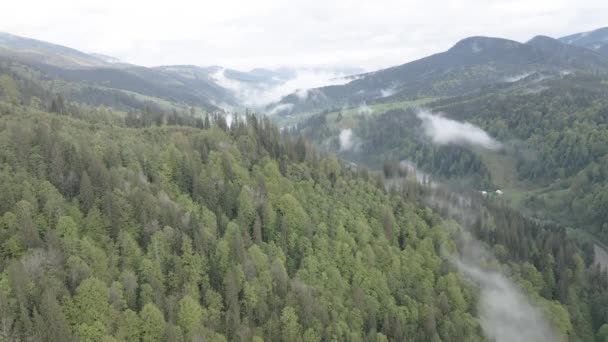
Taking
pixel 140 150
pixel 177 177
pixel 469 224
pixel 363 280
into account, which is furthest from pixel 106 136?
pixel 469 224

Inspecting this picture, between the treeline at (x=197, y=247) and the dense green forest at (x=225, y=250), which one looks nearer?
the treeline at (x=197, y=247)

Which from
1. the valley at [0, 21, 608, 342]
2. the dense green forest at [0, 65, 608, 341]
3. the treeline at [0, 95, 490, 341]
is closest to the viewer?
the treeline at [0, 95, 490, 341]

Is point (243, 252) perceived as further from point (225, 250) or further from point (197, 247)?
point (197, 247)

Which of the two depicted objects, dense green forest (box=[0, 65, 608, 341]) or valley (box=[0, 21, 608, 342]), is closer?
dense green forest (box=[0, 65, 608, 341])

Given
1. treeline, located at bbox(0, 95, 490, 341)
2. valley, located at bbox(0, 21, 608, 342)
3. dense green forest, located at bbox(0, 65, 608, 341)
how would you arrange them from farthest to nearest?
valley, located at bbox(0, 21, 608, 342) < dense green forest, located at bbox(0, 65, 608, 341) < treeline, located at bbox(0, 95, 490, 341)

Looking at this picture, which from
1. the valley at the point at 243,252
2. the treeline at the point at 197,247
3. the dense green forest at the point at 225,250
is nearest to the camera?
the treeline at the point at 197,247

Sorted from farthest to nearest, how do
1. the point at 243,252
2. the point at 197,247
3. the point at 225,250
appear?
1. the point at 243,252
2. the point at 225,250
3. the point at 197,247

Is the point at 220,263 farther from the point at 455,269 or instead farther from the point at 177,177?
the point at 455,269

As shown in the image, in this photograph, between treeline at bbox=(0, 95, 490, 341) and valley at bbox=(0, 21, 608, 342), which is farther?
valley at bbox=(0, 21, 608, 342)

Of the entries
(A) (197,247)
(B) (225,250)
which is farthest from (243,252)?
(A) (197,247)
